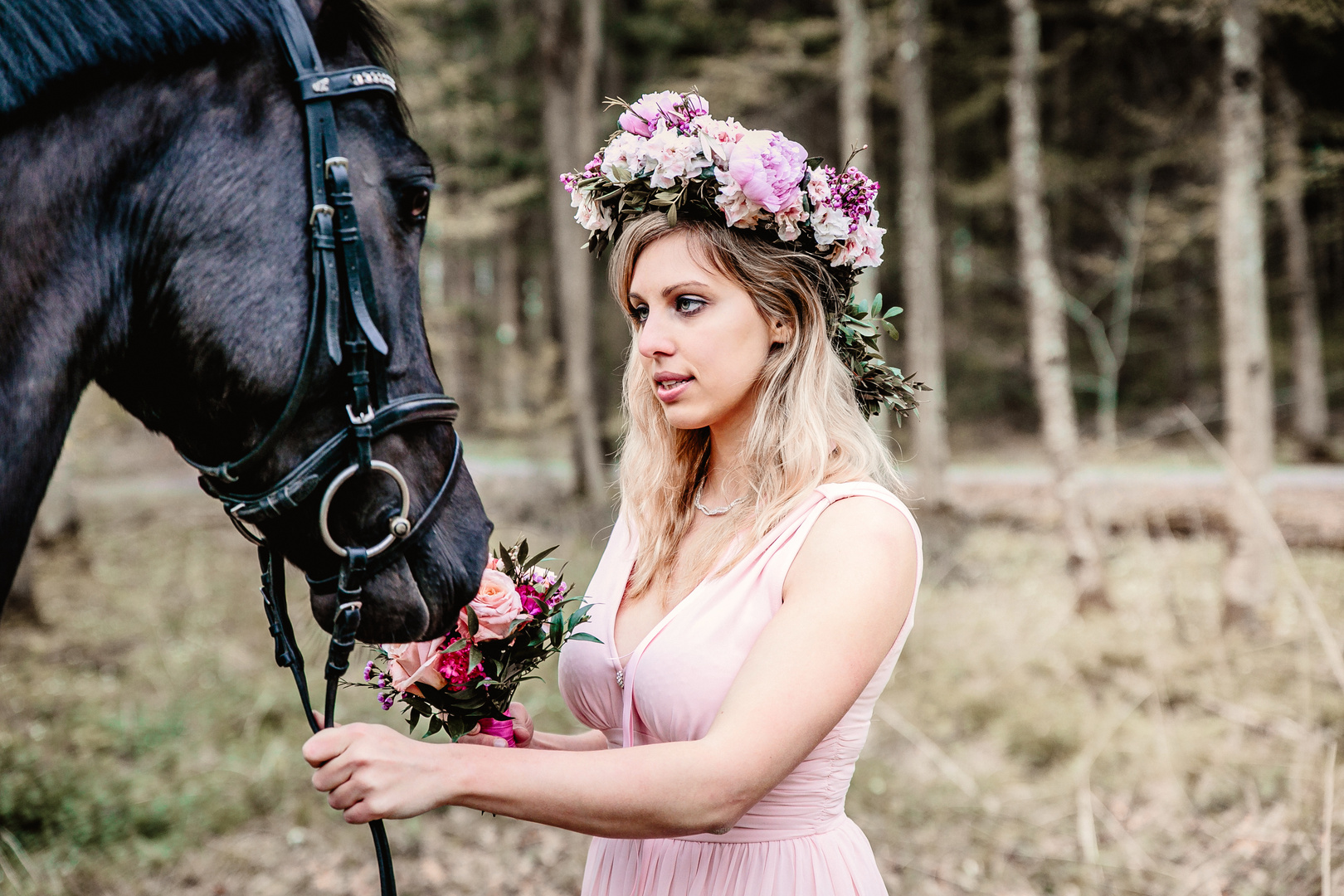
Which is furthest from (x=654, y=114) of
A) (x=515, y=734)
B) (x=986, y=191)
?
(x=986, y=191)

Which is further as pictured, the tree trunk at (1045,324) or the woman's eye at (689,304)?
the tree trunk at (1045,324)

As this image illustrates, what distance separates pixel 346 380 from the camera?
1464mm

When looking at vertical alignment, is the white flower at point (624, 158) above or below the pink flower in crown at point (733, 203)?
above

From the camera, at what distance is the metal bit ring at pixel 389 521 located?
1.45m

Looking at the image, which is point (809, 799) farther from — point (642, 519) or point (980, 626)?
→ point (980, 626)

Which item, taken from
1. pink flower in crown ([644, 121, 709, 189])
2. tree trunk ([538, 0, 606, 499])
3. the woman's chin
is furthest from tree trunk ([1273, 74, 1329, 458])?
the woman's chin

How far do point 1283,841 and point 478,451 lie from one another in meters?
16.8

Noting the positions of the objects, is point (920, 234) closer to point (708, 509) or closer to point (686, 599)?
point (708, 509)

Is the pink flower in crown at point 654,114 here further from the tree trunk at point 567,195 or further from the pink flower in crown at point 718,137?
the tree trunk at point 567,195

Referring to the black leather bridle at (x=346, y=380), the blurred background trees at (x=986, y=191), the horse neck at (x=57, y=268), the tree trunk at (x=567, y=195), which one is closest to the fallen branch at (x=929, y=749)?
the blurred background trees at (x=986, y=191)

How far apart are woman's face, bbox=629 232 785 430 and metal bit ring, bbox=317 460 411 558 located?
0.65 m

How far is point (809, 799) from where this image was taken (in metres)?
1.92

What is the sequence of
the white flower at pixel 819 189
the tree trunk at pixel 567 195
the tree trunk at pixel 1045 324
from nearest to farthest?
1. the white flower at pixel 819 189
2. the tree trunk at pixel 1045 324
3. the tree trunk at pixel 567 195

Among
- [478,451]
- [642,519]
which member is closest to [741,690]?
[642,519]
